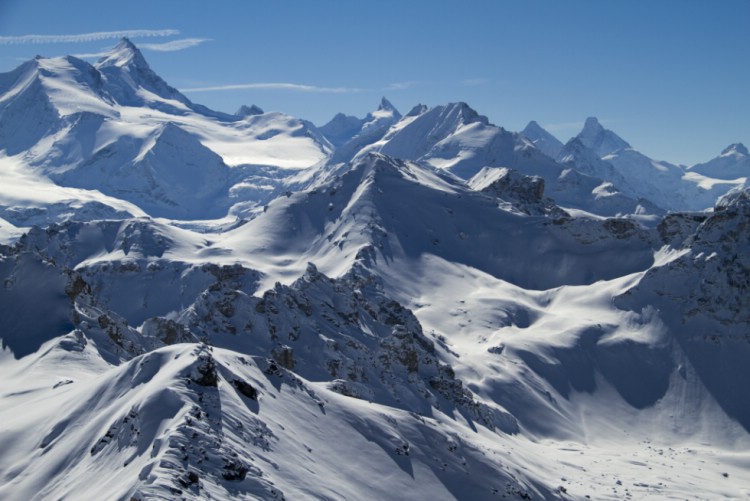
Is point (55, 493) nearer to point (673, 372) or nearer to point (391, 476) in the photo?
point (391, 476)

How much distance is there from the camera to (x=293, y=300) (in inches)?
4318

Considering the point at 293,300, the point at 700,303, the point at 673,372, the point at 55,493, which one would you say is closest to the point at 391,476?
the point at 55,493

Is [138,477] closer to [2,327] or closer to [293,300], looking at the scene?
[2,327]

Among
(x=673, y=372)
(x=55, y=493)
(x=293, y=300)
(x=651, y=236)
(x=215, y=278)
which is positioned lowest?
A: (x=55, y=493)

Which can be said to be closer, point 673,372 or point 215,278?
point 673,372

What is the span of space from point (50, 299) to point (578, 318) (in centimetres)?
11082

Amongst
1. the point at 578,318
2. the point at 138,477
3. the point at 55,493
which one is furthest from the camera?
the point at 578,318

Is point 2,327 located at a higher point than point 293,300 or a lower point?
lower

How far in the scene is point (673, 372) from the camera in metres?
152

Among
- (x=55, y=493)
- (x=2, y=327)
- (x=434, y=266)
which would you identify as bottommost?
(x=55, y=493)

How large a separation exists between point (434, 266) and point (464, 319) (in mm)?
25398

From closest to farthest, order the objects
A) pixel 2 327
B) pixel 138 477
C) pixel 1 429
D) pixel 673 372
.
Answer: pixel 138 477, pixel 1 429, pixel 2 327, pixel 673 372

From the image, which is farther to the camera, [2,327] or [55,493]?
[2,327]

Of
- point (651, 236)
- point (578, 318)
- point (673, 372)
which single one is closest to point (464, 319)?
point (578, 318)
